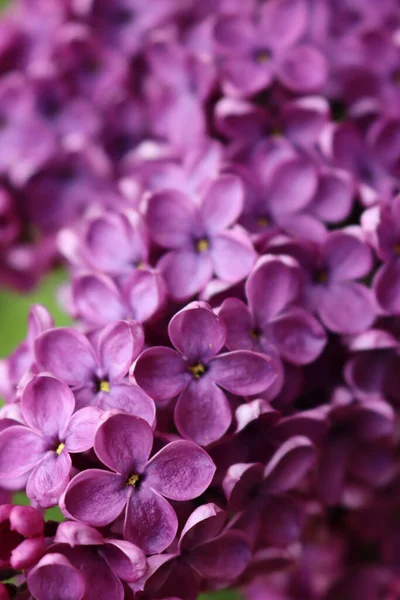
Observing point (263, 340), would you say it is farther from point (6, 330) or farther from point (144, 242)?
point (6, 330)

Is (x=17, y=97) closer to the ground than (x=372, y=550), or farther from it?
farther from it

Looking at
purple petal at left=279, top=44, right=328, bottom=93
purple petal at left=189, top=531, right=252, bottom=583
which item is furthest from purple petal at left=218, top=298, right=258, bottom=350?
purple petal at left=279, top=44, right=328, bottom=93

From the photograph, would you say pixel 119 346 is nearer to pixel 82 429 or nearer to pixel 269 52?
pixel 82 429

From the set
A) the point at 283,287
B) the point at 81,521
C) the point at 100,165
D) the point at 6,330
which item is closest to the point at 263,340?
the point at 283,287

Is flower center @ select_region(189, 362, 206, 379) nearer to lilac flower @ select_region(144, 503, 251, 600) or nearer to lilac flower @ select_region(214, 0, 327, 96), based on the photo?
lilac flower @ select_region(144, 503, 251, 600)

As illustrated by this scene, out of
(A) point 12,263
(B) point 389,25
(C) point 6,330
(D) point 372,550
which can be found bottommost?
(D) point 372,550

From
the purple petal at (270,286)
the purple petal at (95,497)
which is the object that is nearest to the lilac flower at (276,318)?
the purple petal at (270,286)
